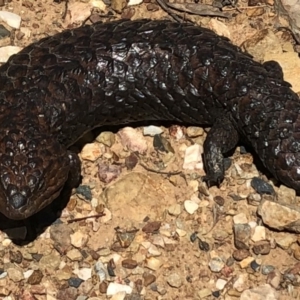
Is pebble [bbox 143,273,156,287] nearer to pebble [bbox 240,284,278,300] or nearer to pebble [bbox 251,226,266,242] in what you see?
pebble [bbox 240,284,278,300]

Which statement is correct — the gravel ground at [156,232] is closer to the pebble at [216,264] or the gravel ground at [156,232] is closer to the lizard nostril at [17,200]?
the pebble at [216,264]

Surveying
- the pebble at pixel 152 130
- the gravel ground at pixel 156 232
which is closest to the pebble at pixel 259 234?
the gravel ground at pixel 156 232

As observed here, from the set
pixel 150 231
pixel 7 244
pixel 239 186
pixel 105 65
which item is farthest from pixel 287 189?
pixel 7 244

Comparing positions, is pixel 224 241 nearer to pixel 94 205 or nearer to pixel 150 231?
pixel 150 231

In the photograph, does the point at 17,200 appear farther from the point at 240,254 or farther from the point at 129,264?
the point at 240,254

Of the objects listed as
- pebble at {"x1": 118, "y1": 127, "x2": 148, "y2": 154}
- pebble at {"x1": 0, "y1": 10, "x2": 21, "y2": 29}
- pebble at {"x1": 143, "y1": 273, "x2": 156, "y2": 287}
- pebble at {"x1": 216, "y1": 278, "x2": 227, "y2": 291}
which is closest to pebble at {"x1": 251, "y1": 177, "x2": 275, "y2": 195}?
pebble at {"x1": 216, "y1": 278, "x2": 227, "y2": 291}
